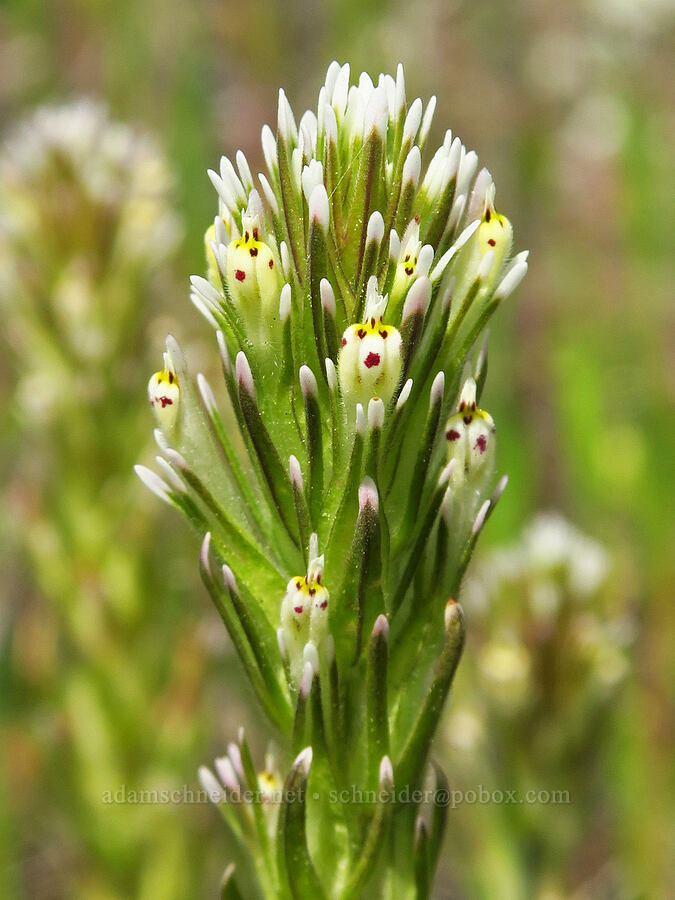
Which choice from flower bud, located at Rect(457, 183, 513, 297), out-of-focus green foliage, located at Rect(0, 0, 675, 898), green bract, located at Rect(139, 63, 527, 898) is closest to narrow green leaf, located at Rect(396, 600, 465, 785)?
green bract, located at Rect(139, 63, 527, 898)

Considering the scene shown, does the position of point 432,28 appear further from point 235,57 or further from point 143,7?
point 143,7

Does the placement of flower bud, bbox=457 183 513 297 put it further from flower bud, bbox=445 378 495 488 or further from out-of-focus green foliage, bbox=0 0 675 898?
out-of-focus green foliage, bbox=0 0 675 898

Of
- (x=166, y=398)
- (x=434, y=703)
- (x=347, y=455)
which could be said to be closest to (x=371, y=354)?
(x=347, y=455)

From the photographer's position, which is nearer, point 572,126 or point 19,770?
point 19,770

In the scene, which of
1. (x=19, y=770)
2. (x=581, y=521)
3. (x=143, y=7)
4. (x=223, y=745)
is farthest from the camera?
(x=143, y=7)

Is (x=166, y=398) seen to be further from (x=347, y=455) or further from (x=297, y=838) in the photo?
(x=297, y=838)

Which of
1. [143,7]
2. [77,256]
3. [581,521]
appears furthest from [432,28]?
[77,256]
